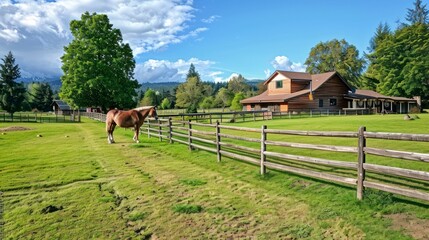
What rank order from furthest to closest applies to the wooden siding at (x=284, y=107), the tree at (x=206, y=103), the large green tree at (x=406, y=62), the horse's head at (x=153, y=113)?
the tree at (x=206, y=103) → the large green tree at (x=406, y=62) → the wooden siding at (x=284, y=107) → the horse's head at (x=153, y=113)

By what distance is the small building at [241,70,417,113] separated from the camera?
4331cm

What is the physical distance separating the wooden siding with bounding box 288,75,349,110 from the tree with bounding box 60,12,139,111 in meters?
24.4

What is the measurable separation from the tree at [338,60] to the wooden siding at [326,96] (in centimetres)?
2055

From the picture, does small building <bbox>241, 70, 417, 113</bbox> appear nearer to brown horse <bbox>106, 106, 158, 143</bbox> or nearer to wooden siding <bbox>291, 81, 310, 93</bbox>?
wooden siding <bbox>291, 81, 310, 93</bbox>

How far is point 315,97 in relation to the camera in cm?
4466

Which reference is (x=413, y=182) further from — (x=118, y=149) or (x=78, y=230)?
(x=118, y=149)

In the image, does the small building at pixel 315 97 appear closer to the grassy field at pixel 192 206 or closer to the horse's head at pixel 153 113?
the horse's head at pixel 153 113

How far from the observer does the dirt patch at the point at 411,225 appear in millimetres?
4339

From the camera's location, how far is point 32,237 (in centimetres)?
470

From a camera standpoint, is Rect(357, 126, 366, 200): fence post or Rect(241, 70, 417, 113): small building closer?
Rect(357, 126, 366, 200): fence post

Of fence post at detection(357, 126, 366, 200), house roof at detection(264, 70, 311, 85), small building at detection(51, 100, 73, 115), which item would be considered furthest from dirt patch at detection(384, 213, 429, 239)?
small building at detection(51, 100, 73, 115)

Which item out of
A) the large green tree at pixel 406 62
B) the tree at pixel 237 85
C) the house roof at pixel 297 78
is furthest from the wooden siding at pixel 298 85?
the tree at pixel 237 85

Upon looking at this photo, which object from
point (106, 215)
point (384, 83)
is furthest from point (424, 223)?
point (384, 83)

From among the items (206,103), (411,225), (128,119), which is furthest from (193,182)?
(206,103)
